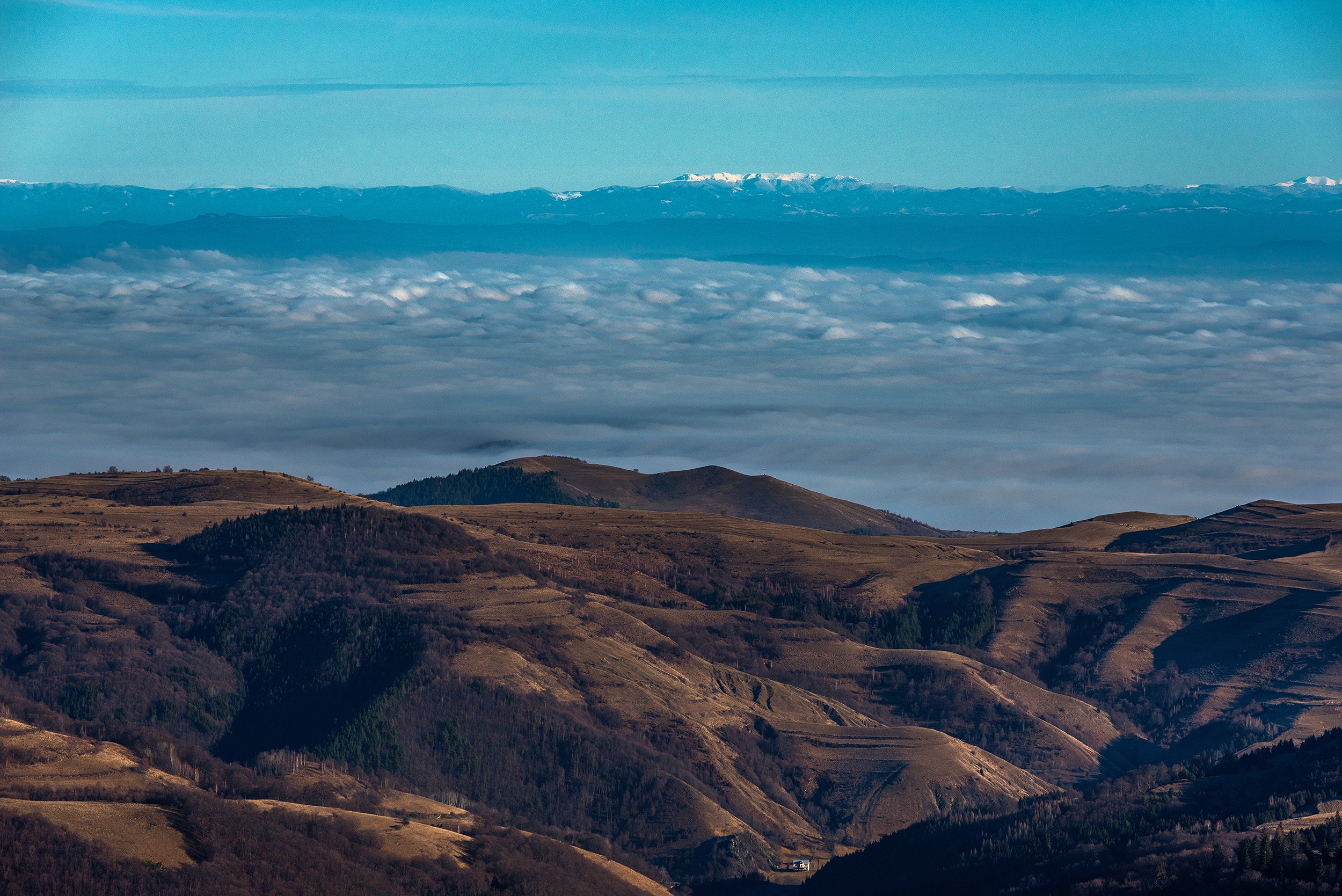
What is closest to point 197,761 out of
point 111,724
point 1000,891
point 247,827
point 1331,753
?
point 111,724

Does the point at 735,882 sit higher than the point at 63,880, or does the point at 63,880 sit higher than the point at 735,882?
the point at 63,880

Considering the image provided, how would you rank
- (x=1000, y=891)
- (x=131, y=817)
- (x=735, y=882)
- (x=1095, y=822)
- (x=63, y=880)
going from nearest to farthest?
(x=63, y=880)
(x=131, y=817)
(x=1000, y=891)
(x=1095, y=822)
(x=735, y=882)

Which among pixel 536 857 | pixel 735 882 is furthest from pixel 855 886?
pixel 536 857

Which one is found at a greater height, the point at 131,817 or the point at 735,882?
the point at 131,817

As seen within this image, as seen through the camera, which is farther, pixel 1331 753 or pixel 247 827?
pixel 1331 753

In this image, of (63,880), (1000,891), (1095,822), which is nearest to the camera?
(63,880)

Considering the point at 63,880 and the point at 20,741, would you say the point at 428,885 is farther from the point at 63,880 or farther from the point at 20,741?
the point at 20,741

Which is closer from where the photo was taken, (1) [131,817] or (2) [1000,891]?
(1) [131,817]

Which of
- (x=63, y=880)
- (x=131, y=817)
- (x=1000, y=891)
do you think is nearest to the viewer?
(x=63, y=880)

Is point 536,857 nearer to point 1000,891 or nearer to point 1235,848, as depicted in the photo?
A: point 1000,891
